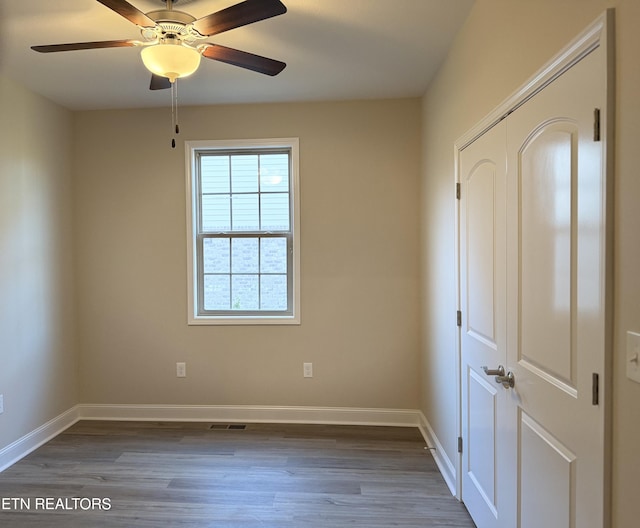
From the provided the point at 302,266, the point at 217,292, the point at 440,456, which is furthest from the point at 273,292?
the point at 440,456

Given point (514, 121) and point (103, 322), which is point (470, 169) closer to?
point (514, 121)

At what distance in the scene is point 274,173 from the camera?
10.6 feet

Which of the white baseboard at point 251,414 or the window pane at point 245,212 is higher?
the window pane at point 245,212

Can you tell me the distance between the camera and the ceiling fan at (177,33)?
61.1 inches

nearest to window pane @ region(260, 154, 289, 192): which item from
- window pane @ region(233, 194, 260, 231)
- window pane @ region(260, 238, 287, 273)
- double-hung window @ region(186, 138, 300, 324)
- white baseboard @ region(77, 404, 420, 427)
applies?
double-hung window @ region(186, 138, 300, 324)

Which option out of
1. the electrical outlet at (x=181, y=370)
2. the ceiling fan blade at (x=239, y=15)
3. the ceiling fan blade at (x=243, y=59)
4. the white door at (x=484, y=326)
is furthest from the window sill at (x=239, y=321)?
the ceiling fan blade at (x=239, y=15)

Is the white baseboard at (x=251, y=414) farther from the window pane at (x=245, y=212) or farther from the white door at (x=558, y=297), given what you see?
the white door at (x=558, y=297)

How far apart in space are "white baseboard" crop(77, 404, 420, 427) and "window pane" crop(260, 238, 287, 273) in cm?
118

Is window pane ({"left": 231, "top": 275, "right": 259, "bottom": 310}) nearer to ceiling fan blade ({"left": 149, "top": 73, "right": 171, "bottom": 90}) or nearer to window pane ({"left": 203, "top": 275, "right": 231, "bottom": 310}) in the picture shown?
window pane ({"left": 203, "top": 275, "right": 231, "bottom": 310})

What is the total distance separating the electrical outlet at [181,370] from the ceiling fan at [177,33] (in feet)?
7.56

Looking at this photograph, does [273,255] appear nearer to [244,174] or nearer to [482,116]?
[244,174]

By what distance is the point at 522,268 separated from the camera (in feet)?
4.77

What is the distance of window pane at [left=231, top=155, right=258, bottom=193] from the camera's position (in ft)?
10.7

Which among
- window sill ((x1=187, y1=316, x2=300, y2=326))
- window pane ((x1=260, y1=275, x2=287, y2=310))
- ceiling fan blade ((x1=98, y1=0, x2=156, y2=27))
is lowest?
window sill ((x1=187, y1=316, x2=300, y2=326))
